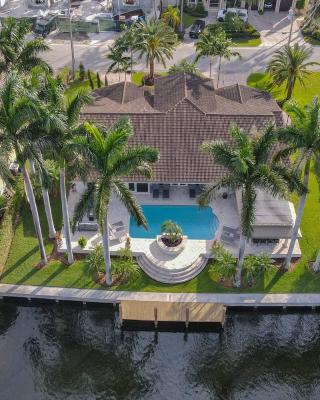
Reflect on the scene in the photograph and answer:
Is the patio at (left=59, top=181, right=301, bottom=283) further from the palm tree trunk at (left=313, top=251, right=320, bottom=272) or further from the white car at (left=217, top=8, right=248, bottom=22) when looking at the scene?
the white car at (left=217, top=8, right=248, bottom=22)

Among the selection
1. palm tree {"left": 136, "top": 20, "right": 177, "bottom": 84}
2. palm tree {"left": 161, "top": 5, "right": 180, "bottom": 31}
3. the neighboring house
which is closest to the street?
palm tree {"left": 161, "top": 5, "right": 180, "bottom": 31}

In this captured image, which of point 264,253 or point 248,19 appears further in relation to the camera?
point 248,19

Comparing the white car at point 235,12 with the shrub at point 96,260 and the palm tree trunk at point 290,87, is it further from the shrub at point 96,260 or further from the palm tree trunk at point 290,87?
the shrub at point 96,260

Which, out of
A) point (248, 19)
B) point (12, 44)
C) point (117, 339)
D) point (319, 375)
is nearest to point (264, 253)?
point (319, 375)

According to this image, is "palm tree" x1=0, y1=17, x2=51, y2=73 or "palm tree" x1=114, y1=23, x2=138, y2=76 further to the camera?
"palm tree" x1=114, y1=23, x2=138, y2=76

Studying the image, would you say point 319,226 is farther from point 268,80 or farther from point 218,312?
point 268,80

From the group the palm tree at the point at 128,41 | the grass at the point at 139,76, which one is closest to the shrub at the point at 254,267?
the palm tree at the point at 128,41
